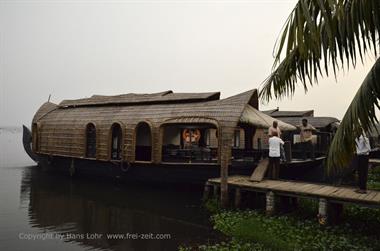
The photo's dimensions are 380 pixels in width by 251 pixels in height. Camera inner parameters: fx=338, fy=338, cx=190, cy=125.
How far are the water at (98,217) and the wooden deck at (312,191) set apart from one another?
1238 mm

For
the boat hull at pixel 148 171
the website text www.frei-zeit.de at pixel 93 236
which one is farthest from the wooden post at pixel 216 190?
the website text www.frei-zeit.de at pixel 93 236

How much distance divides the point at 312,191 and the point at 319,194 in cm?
32

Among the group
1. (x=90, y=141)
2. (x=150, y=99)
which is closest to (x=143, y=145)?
(x=150, y=99)

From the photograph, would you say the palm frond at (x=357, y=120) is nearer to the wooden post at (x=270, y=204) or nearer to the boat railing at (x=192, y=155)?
the wooden post at (x=270, y=204)

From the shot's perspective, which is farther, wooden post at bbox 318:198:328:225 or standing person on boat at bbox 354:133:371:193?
standing person on boat at bbox 354:133:371:193

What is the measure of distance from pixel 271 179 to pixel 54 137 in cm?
998

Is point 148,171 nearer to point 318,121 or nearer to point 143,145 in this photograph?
point 143,145

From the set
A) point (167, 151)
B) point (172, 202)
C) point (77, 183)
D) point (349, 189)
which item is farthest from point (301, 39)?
point (77, 183)

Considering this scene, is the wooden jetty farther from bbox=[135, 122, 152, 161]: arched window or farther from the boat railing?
bbox=[135, 122, 152, 161]: arched window

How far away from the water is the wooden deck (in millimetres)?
1238

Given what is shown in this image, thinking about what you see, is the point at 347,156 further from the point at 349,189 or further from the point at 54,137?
the point at 54,137

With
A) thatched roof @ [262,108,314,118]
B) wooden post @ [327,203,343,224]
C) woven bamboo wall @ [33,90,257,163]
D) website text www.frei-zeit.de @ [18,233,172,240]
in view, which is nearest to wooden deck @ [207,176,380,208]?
wooden post @ [327,203,343,224]

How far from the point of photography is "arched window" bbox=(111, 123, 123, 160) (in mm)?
12324

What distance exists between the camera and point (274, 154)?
8.28m
